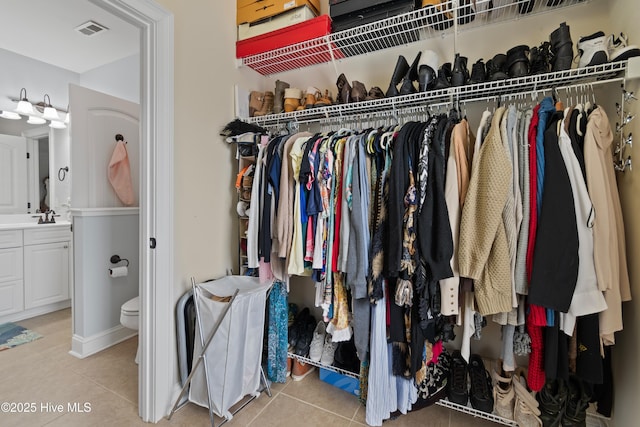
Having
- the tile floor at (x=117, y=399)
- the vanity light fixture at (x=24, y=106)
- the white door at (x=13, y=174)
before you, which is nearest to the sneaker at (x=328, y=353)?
the tile floor at (x=117, y=399)

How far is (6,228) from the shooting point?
2459mm

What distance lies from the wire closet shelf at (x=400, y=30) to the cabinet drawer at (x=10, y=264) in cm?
272

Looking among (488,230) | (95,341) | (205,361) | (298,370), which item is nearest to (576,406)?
(488,230)

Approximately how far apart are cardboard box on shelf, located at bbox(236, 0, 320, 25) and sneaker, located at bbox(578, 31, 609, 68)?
145 centimetres

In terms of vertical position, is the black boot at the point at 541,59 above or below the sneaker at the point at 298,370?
above

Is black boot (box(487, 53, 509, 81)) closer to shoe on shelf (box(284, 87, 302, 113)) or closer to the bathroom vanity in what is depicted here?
shoe on shelf (box(284, 87, 302, 113))

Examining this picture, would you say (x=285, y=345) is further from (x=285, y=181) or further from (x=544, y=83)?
(x=544, y=83)

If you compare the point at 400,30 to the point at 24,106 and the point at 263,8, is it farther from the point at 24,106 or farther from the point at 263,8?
the point at 24,106

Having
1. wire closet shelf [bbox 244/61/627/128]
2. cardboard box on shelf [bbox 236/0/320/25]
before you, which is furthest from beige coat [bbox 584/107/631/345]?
cardboard box on shelf [bbox 236/0/320/25]

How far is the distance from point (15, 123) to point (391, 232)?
170 inches

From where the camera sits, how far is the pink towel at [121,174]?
2336 millimetres

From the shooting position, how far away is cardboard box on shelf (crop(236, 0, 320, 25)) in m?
1.72

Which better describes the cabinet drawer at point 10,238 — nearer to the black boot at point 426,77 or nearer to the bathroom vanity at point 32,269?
the bathroom vanity at point 32,269

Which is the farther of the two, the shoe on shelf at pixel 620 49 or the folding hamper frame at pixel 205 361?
the folding hamper frame at pixel 205 361
